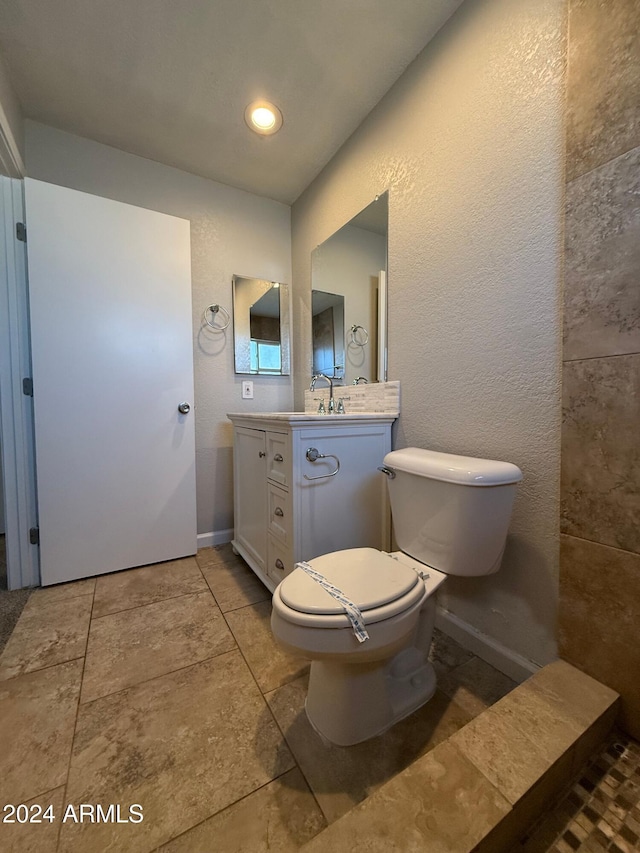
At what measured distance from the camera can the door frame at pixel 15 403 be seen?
1.53 metres

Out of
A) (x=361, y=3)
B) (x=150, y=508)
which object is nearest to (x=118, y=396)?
(x=150, y=508)

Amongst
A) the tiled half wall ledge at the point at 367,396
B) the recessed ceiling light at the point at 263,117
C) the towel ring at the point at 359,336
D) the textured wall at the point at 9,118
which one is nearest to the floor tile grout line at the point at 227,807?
the tiled half wall ledge at the point at 367,396

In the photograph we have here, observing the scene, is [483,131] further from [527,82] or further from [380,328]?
[380,328]

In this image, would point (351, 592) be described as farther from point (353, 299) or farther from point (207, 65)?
point (207, 65)

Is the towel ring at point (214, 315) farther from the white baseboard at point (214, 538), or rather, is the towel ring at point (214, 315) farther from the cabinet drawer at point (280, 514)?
the white baseboard at point (214, 538)

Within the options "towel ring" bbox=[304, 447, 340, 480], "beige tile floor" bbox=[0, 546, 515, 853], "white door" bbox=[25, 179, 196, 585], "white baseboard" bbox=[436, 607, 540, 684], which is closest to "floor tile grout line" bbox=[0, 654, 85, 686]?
"beige tile floor" bbox=[0, 546, 515, 853]

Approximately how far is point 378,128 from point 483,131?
0.64 m

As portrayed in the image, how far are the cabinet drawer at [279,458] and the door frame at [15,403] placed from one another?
121 centimetres

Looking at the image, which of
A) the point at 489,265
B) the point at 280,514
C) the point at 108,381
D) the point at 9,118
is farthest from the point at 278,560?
the point at 9,118

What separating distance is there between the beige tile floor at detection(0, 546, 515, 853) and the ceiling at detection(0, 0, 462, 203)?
2.32m

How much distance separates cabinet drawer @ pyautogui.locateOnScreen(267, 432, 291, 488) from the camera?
1.29m

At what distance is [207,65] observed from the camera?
1364 millimetres

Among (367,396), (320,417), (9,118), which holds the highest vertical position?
(9,118)

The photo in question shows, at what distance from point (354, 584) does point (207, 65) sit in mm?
2062
